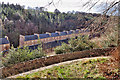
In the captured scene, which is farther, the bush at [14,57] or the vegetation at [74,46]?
the vegetation at [74,46]

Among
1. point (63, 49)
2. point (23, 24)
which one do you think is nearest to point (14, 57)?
point (63, 49)

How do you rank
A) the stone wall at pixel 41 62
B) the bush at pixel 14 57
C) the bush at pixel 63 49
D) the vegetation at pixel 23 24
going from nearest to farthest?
the stone wall at pixel 41 62, the bush at pixel 14 57, the bush at pixel 63 49, the vegetation at pixel 23 24

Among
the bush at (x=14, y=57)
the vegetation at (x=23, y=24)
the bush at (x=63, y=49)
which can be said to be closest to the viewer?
the bush at (x=14, y=57)

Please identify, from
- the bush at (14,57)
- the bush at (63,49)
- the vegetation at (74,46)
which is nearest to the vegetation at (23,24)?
the vegetation at (74,46)

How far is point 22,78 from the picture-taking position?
330 centimetres

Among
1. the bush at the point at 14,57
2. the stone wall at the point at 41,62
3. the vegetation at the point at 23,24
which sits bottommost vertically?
the stone wall at the point at 41,62

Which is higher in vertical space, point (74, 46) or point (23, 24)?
point (23, 24)

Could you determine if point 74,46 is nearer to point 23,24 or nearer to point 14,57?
point 14,57

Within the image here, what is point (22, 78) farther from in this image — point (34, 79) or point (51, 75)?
point (51, 75)

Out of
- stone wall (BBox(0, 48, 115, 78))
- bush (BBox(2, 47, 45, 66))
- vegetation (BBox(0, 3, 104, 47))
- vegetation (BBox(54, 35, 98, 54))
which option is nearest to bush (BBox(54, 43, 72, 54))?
vegetation (BBox(54, 35, 98, 54))

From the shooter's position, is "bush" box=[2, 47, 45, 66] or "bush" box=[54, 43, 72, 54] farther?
"bush" box=[54, 43, 72, 54]

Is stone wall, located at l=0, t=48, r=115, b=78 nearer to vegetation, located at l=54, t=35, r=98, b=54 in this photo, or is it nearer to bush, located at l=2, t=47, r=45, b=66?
bush, located at l=2, t=47, r=45, b=66

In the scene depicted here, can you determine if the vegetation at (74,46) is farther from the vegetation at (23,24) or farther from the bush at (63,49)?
the vegetation at (23,24)

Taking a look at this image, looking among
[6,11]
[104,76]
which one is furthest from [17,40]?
[104,76]
